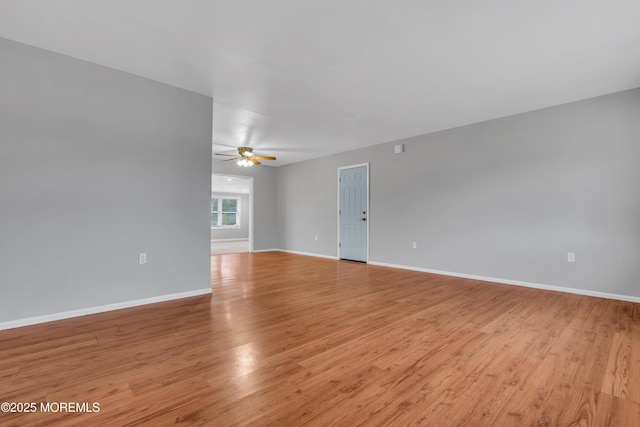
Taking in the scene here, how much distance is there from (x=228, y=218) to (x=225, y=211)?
326 mm

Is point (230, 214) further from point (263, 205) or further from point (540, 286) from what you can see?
point (540, 286)

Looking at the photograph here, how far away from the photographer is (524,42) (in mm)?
2436

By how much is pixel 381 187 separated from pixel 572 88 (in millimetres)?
3117

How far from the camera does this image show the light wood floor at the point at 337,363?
1374mm

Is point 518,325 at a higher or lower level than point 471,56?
lower

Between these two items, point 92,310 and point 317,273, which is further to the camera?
point 317,273

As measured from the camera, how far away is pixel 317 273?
15.9 ft

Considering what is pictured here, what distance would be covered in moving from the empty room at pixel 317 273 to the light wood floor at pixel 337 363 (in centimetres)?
2

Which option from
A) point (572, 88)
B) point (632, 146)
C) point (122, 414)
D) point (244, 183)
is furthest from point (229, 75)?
point (244, 183)

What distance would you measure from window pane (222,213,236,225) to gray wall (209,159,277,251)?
4353 millimetres

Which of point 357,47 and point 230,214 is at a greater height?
point 357,47

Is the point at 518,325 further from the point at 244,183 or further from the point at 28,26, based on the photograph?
the point at 244,183

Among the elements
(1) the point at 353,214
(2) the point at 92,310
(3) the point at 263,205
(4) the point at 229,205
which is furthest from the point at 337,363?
(4) the point at 229,205

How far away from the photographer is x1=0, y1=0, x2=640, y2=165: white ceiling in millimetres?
2066
